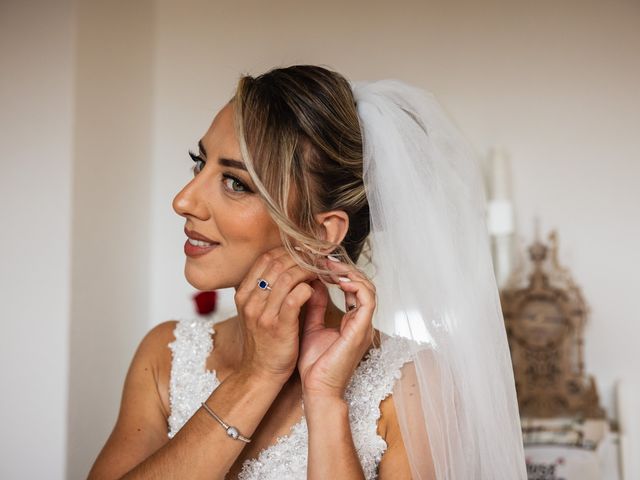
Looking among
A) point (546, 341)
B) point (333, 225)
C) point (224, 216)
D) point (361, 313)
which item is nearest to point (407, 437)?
point (361, 313)

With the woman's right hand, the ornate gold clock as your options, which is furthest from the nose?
the ornate gold clock

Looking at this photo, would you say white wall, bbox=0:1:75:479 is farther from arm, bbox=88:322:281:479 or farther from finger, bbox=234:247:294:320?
finger, bbox=234:247:294:320

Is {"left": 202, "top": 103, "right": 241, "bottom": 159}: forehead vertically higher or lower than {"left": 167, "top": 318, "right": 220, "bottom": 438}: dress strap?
higher

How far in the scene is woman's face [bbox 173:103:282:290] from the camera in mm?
1651

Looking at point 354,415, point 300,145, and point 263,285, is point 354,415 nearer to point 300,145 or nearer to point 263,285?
point 263,285

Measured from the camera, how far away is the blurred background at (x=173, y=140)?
285 centimetres

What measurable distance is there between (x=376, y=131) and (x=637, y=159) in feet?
7.82

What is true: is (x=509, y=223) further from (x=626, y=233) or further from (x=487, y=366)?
(x=487, y=366)

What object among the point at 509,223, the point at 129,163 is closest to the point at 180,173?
the point at 129,163

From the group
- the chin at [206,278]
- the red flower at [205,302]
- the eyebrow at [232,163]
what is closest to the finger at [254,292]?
the chin at [206,278]

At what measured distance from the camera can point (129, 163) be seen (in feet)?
11.6

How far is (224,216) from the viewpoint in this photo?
166cm

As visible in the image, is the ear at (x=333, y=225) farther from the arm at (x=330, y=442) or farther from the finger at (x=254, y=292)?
the arm at (x=330, y=442)

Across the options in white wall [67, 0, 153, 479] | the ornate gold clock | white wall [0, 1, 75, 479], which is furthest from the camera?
the ornate gold clock
